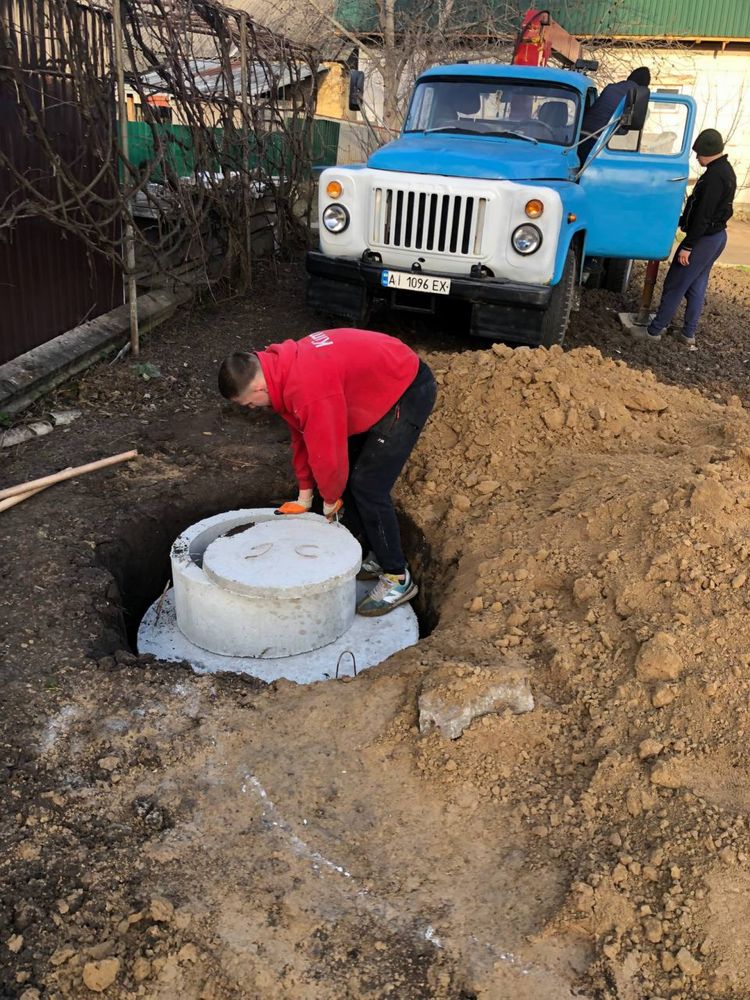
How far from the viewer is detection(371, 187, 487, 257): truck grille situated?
629 cm

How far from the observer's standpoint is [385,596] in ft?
15.6

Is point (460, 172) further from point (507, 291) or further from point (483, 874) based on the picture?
point (483, 874)

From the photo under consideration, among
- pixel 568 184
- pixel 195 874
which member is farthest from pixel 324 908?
pixel 568 184

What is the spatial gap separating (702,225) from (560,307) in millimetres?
2177

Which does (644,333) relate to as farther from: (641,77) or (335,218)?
(335,218)

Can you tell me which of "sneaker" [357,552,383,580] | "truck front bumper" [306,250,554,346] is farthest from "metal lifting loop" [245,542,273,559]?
"truck front bumper" [306,250,554,346]

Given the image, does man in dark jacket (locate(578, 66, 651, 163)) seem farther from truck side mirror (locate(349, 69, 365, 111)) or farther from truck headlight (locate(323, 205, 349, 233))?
truck headlight (locate(323, 205, 349, 233))

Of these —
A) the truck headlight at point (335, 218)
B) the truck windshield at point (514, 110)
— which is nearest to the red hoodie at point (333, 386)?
the truck headlight at point (335, 218)

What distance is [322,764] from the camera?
317 centimetres

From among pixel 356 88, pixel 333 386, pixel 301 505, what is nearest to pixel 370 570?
pixel 301 505

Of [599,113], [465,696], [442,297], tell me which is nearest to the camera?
[465,696]

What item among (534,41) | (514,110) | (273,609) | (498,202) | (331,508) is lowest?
(273,609)

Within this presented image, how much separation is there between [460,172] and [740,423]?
9.52 feet

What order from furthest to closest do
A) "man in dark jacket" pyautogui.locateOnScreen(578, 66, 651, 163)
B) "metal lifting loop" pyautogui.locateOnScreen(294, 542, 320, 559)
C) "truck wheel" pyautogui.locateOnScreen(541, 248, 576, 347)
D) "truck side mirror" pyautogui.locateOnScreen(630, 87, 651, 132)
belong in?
"man in dark jacket" pyautogui.locateOnScreen(578, 66, 651, 163)
"truck side mirror" pyautogui.locateOnScreen(630, 87, 651, 132)
"truck wheel" pyautogui.locateOnScreen(541, 248, 576, 347)
"metal lifting loop" pyautogui.locateOnScreen(294, 542, 320, 559)
